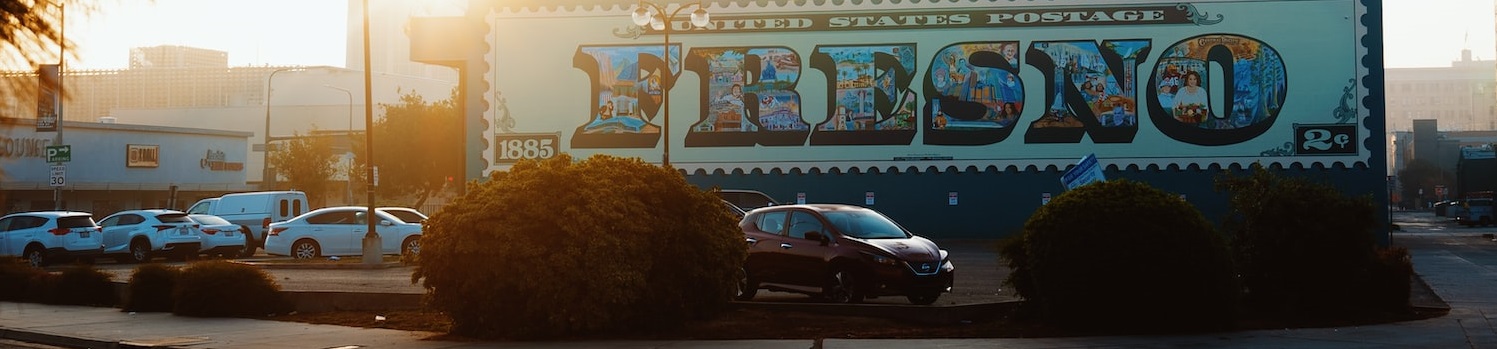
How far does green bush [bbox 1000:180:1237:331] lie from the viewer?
13.4 m

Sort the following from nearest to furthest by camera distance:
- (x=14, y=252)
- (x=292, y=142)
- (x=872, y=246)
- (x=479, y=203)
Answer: (x=479, y=203), (x=872, y=246), (x=14, y=252), (x=292, y=142)

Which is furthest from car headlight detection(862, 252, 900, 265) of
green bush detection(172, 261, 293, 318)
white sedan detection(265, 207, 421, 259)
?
white sedan detection(265, 207, 421, 259)

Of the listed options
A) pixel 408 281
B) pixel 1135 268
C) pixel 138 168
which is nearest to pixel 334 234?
pixel 408 281

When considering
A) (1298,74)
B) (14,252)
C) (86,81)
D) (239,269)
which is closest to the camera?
(86,81)

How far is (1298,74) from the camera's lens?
37.1 metres

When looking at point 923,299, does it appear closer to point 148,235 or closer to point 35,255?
point 148,235

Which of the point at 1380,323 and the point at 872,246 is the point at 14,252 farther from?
the point at 1380,323

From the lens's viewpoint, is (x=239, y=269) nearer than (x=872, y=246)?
No

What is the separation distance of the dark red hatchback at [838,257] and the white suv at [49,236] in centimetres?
1908

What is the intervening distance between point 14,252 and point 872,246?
72.7 ft

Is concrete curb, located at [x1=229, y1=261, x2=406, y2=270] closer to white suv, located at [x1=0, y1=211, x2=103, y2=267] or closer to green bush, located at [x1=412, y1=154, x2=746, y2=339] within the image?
white suv, located at [x1=0, y1=211, x2=103, y2=267]

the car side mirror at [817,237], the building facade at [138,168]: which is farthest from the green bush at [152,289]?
the building facade at [138,168]

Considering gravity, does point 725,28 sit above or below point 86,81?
above

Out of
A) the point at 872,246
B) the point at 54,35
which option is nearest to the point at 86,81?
the point at 54,35
